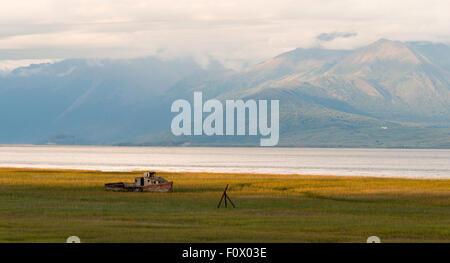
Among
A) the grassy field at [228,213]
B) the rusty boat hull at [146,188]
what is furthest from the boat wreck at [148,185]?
the grassy field at [228,213]

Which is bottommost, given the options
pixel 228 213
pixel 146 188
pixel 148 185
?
pixel 228 213

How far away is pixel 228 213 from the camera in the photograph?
61.6m

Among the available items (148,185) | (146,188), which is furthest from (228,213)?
(146,188)

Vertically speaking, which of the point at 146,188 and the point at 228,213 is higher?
the point at 146,188

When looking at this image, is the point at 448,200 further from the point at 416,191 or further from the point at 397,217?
the point at 397,217

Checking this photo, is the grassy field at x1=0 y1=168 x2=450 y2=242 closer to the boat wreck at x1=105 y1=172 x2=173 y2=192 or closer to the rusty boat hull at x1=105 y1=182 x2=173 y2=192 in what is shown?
the rusty boat hull at x1=105 y1=182 x2=173 y2=192

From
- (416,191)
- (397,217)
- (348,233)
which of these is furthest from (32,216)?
(416,191)

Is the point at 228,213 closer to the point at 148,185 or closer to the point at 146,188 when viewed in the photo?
the point at 148,185

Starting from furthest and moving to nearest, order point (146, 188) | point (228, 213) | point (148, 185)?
point (146, 188), point (148, 185), point (228, 213)

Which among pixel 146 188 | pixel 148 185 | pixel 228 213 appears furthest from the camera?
pixel 146 188

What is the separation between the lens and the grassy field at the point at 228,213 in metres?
45.3
